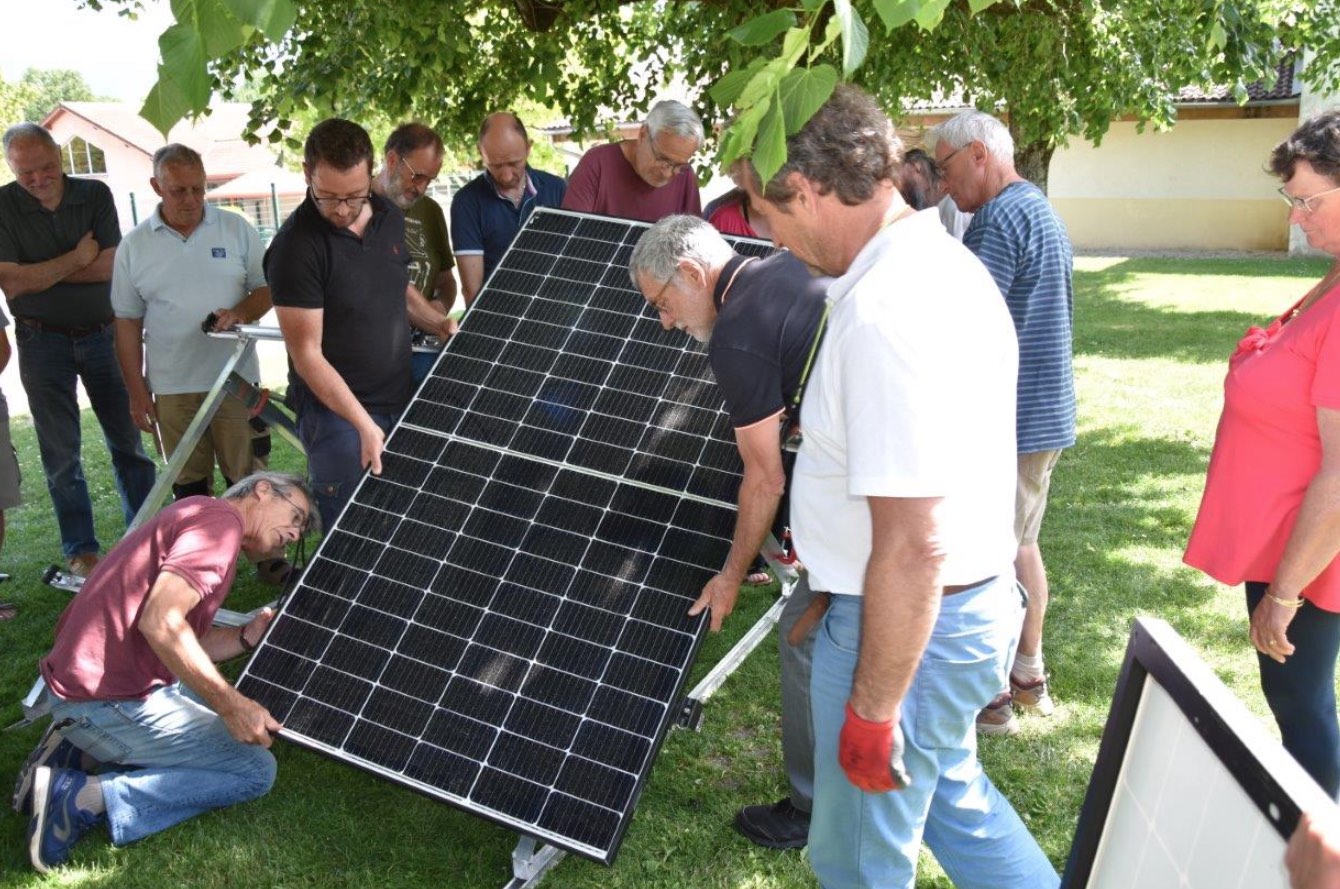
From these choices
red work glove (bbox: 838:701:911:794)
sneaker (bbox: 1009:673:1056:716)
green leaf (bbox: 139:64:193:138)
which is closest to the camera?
green leaf (bbox: 139:64:193:138)

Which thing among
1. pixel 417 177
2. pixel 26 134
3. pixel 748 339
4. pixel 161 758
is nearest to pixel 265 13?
pixel 748 339

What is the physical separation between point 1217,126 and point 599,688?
28260 mm

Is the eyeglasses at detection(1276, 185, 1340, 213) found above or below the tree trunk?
above

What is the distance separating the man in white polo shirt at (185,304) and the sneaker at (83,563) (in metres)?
0.69

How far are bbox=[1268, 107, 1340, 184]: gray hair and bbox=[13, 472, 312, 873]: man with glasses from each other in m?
3.34

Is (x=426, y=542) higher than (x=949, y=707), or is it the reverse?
(x=949, y=707)

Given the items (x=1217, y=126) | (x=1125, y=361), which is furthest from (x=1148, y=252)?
(x=1125, y=361)

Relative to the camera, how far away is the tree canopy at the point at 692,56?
712cm

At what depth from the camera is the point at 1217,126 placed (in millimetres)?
27062

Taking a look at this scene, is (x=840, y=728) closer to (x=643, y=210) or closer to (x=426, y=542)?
(x=426, y=542)

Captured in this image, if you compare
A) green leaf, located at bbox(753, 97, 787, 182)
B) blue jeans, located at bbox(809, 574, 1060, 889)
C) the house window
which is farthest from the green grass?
the house window

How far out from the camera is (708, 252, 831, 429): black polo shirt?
313 cm

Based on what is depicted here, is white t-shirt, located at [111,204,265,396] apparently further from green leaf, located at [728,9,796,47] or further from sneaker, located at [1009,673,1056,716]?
green leaf, located at [728,9,796,47]

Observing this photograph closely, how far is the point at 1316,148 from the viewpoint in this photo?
10.3 feet
